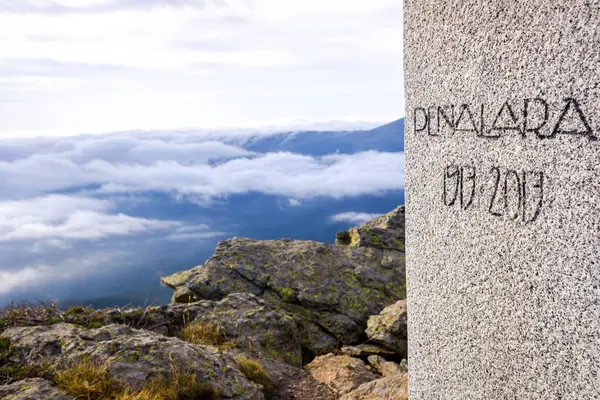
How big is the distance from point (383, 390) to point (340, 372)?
1.35 m

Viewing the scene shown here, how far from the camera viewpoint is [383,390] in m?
7.00

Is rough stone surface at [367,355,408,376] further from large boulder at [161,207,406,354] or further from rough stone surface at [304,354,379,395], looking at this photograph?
large boulder at [161,207,406,354]

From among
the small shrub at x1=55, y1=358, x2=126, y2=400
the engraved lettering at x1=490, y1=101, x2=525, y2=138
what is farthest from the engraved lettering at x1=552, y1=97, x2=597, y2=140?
the small shrub at x1=55, y1=358, x2=126, y2=400

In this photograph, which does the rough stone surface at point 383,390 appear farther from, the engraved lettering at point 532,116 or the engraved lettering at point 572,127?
the engraved lettering at point 572,127

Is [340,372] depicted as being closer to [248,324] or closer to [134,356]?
[248,324]

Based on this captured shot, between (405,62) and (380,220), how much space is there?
10.1 m

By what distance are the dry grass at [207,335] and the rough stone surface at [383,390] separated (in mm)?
2178

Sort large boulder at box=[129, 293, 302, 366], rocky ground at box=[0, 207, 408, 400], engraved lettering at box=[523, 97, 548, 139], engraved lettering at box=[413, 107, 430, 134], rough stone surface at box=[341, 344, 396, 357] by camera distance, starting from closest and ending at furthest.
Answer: engraved lettering at box=[523, 97, 548, 139] < engraved lettering at box=[413, 107, 430, 134] < rocky ground at box=[0, 207, 408, 400] < large boulder at box=[129, 293, 302, 366] < rough stone surface at box=[341, 344, 396, 357]

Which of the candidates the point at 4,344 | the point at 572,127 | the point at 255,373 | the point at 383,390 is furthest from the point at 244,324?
the point at 572,127

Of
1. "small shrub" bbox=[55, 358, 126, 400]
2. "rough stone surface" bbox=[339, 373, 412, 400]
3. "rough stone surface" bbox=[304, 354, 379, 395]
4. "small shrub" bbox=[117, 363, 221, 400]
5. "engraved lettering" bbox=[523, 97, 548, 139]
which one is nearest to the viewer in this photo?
"engraved lettering" bbox=[523, 97, 548, 139]

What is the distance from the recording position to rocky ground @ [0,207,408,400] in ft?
19.2

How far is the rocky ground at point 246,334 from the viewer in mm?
5863

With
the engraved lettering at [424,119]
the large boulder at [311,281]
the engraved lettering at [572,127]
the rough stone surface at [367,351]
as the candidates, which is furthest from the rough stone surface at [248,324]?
the engraved lettering at [572,127]

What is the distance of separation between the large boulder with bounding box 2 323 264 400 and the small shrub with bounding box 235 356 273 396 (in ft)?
0.96
